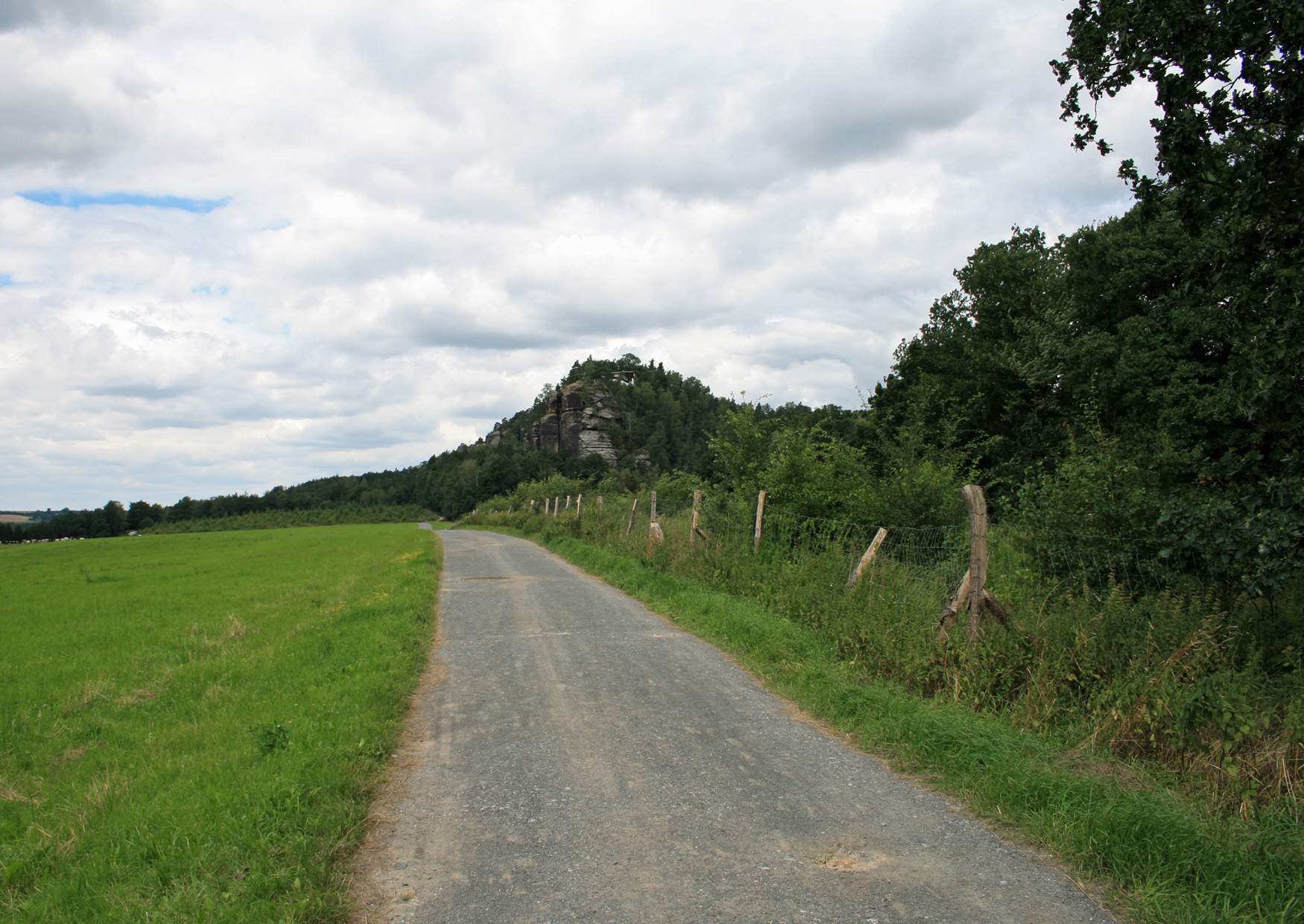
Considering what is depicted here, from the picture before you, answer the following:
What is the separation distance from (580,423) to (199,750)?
11988 centimetres

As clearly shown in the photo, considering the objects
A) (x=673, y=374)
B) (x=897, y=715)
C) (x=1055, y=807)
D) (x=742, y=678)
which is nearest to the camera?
(x=1055, y=807)

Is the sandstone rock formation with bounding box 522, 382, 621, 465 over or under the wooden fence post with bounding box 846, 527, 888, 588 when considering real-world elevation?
over

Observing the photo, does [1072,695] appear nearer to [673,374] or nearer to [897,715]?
[897,715]

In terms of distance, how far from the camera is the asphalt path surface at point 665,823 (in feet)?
12.3

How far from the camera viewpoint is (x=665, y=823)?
182 inches

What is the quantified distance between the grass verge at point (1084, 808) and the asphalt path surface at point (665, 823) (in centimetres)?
24

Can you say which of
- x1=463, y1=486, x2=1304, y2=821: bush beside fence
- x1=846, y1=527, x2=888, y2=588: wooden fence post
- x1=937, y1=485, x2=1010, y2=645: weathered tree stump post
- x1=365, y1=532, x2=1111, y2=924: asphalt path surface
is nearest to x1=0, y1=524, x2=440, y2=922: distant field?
x1=365, y1=532, x2=1111, y2=924: asphalt path surface

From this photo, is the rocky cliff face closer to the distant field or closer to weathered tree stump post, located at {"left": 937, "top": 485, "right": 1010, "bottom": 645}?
the distant field

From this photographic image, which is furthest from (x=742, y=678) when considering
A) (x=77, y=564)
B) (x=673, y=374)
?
(x=673, y=374)

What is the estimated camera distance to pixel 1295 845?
3.93 meters

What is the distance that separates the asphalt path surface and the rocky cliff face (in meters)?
113

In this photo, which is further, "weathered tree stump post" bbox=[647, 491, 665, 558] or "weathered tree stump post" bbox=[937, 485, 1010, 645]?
"weathered tree stump post" bbox=[647, 491, 665, 558]

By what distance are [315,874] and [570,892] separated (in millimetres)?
1321

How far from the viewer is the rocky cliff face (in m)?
124
